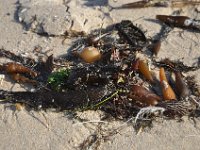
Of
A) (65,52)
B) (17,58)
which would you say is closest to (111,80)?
(65,52)

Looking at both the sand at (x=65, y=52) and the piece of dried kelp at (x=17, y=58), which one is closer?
the sand at (x=65, y=52)

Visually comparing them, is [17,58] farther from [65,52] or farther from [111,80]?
[111,80]

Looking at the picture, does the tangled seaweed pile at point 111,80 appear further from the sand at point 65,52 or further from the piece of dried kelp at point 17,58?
the sand at point 65,52

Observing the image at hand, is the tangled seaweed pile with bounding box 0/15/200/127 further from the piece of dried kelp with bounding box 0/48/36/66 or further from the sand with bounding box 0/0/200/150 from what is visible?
the sand with bounding box 0/0/200/150

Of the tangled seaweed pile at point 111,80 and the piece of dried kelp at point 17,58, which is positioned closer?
the tangled seaweed pile at point 111,80

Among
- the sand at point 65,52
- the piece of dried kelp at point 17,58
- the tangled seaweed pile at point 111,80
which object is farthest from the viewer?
the piece of dried kelp at point 17,58

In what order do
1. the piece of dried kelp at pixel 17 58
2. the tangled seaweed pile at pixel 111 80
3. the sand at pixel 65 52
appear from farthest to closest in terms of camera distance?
the piece of dried kelp at pixel 17 58, the tangled seaweed pile at pixel 111 80, the sand at pixel 65 52

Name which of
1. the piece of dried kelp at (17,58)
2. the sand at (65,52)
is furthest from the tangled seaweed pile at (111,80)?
the sand at (65,52)
